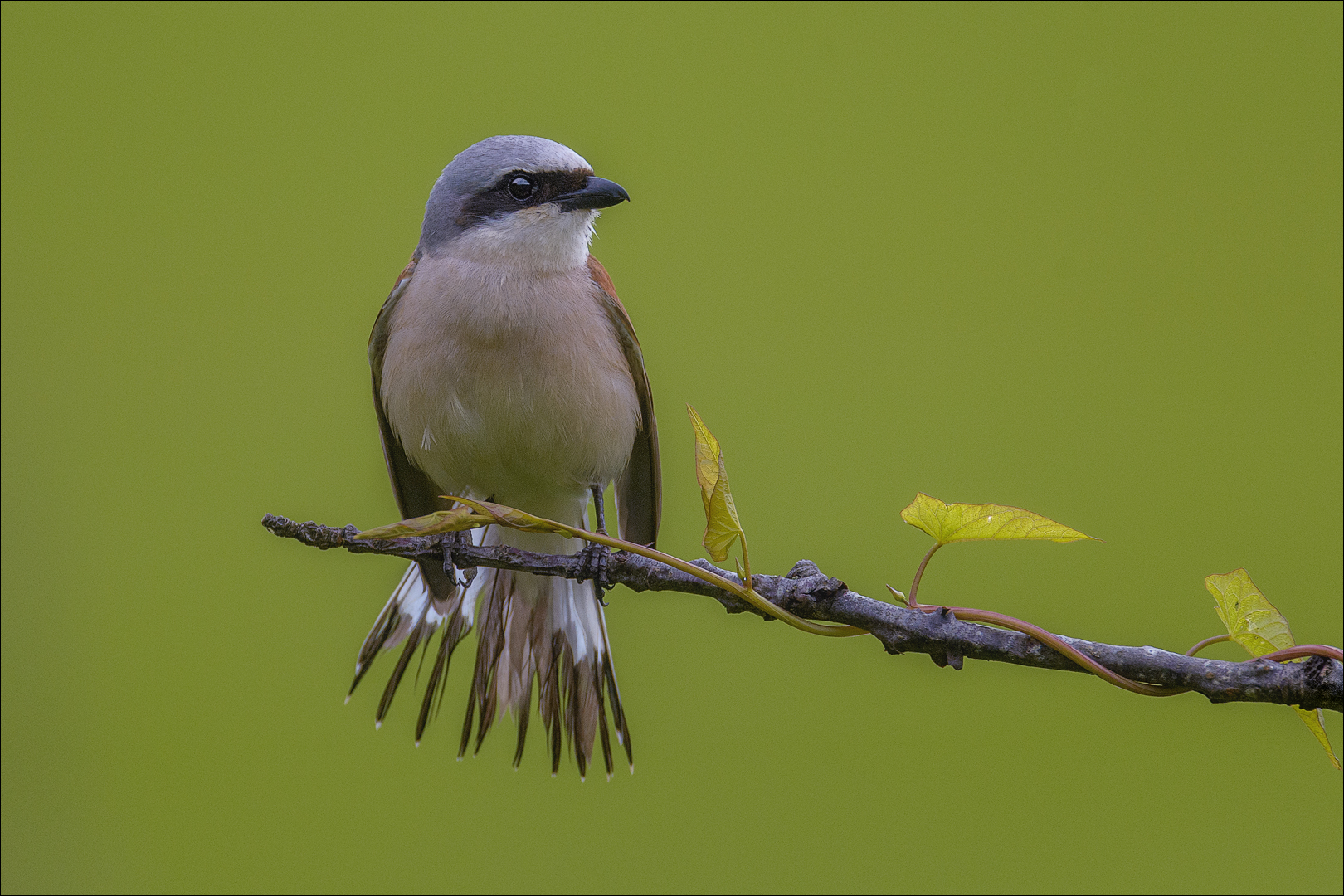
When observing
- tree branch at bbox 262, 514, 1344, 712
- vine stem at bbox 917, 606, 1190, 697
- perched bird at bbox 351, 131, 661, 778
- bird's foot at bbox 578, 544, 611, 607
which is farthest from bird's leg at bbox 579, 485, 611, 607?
vine stem at bbox 917, 606, 1190, 697

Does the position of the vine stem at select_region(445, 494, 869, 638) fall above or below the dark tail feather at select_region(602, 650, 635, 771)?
above

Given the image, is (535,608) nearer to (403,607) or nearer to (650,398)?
(403,607)

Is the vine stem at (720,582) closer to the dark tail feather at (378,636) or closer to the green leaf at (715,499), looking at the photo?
the green leaf at (715,499)

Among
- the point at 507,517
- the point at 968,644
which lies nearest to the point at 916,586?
the point at 968,644

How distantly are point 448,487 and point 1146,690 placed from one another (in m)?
1.10

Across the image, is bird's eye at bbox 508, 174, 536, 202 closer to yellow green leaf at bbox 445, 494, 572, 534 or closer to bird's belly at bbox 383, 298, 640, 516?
bird's belly at bbox 383, 298, 640, 516

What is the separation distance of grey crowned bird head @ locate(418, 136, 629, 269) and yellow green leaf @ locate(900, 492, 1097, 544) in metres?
0.79

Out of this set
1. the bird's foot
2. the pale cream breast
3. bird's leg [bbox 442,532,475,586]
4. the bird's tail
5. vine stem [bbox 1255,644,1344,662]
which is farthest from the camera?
the bird's tail

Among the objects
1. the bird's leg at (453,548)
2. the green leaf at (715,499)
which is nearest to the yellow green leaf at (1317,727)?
the green leaf at (715,499)

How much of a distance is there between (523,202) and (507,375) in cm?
25

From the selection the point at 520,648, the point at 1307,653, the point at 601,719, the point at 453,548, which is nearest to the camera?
the point at 1307,653

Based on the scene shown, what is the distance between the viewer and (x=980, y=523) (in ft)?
2.25

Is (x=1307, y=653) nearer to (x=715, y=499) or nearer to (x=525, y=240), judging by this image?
(x=715, y=499)

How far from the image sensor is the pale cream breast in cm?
131
